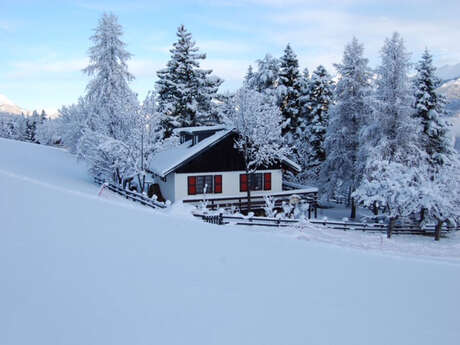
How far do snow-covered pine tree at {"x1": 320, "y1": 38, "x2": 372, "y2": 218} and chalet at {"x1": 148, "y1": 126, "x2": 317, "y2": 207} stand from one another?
3.78m

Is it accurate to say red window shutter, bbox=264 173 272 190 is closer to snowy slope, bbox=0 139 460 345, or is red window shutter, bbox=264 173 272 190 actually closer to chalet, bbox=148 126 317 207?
chalet, bbox=148 126 317 207

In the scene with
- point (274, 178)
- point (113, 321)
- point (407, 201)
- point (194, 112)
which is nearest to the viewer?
point (113, 321)

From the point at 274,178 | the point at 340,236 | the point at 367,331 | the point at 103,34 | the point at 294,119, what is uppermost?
the point at 103,34

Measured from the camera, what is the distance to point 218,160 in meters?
24.2

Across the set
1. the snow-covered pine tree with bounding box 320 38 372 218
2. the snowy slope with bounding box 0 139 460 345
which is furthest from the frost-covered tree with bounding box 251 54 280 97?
the snowy slope with bounding box 0 139 460 345

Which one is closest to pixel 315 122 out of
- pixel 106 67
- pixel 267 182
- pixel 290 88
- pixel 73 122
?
pixel 290 88

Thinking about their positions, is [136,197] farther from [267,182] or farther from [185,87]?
[185,87]

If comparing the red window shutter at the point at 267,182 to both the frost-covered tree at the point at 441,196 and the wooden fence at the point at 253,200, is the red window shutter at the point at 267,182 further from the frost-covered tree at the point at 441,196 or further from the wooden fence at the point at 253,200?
the frost-covered tree at the point at 441,196

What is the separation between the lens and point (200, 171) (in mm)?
23781

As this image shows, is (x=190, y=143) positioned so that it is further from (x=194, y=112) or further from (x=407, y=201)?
(x=407, y=201)

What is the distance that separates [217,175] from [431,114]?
51.8 feet

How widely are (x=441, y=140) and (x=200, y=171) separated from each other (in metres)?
17.7

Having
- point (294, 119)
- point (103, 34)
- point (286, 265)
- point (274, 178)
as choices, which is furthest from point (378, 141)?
point (103, 34)

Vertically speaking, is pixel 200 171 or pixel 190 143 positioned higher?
pixel 190 143
